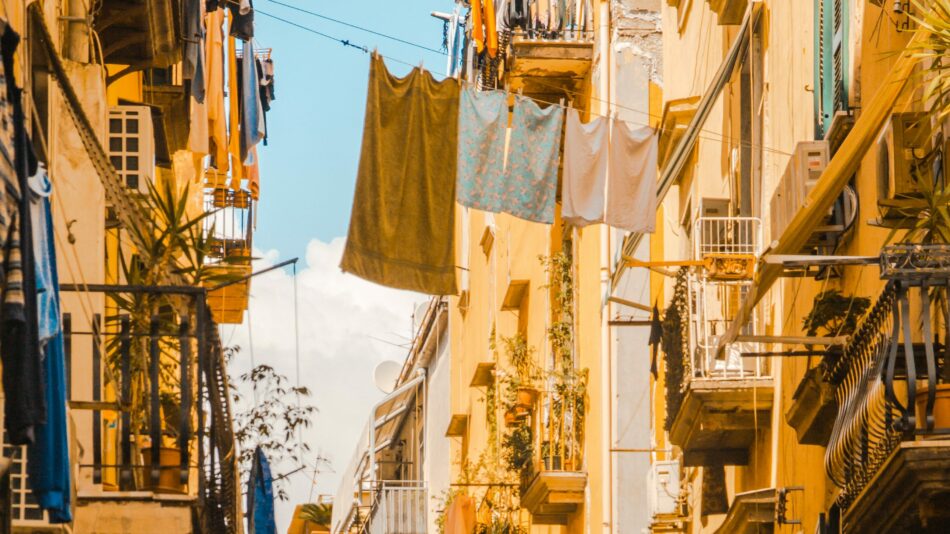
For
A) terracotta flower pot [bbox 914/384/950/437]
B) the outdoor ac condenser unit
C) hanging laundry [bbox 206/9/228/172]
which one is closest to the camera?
terracotta flower pot [bbox 914/384/950/437]

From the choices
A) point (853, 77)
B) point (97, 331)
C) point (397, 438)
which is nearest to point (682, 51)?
point (853, 77)

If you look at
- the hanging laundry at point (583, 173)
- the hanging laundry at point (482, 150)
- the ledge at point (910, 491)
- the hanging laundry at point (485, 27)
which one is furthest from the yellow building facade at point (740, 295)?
the hanging laundry at point (482, 150)

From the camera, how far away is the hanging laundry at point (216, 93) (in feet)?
77.9

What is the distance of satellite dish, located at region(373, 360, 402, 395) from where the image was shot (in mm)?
39781

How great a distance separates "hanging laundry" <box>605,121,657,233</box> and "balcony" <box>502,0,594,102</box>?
22.9 ft

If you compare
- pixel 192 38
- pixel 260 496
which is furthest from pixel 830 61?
pixel 192 38

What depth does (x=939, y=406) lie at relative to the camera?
993cm

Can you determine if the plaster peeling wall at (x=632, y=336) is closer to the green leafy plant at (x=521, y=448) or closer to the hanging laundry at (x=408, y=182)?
the green leafy plant at (x=521, y=448)

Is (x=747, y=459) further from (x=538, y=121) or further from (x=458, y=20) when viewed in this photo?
(x=458, y=20)

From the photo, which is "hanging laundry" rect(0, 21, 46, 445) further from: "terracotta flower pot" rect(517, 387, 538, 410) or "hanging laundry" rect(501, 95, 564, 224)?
"terracotta flower pot" rect(517, 387, 538, 410)

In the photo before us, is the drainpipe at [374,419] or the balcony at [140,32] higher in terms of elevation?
the balcony at [140,32]

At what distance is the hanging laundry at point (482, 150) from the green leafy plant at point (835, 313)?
4000mm

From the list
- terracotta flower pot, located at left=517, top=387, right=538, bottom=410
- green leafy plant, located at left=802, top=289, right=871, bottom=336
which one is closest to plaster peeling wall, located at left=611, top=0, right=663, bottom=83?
terracotta flower pot, located at left=517, top=387, right=538, bottom=410

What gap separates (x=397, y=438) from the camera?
1700 inches
